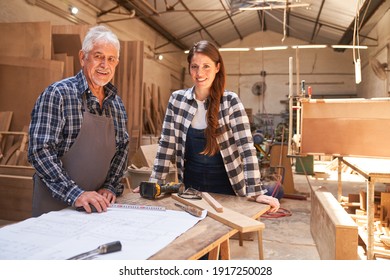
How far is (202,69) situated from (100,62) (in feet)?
1.57

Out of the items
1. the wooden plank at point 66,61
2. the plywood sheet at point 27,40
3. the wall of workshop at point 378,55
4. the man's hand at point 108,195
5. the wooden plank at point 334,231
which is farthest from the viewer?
the wall of workshop at point 378,55

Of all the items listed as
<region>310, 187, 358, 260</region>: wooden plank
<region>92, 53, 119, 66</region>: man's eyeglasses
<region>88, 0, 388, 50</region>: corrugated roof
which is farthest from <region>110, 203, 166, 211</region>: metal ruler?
<region>88, 0, 388, 50</region>: corrugated roof

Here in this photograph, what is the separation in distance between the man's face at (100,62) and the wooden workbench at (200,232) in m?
0.55

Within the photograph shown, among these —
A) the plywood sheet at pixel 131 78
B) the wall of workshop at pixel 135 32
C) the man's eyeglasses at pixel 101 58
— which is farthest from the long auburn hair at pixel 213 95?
the wall of workshop at pixel 135 32

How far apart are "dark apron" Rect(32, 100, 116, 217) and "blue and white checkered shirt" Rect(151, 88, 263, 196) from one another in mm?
368

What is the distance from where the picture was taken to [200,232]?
1.02 metres

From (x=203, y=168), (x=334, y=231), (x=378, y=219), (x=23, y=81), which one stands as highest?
(x=23, y=81)

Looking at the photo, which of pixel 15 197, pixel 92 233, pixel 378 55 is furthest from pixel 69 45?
pixel 378 55

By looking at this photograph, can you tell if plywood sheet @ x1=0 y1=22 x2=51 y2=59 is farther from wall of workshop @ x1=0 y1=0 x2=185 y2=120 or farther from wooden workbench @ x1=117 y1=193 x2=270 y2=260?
wooden workbench @ x1=117 y1=193 x2=270 y2=260

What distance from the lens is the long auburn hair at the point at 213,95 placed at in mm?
1612

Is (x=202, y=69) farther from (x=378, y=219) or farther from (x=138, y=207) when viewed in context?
(x=378, y=219)

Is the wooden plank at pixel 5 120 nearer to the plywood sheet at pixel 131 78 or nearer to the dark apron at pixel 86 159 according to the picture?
the plywood sheet at pixel 131 78

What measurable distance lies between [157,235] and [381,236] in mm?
2879

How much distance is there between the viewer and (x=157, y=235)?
967 mm
